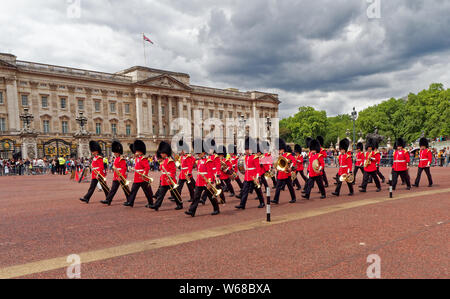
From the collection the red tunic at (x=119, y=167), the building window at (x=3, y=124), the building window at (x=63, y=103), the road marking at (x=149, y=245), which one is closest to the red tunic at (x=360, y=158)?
the road marking at (x=149, y=245)

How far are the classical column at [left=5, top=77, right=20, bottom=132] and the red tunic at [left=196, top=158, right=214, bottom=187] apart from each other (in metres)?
45.4

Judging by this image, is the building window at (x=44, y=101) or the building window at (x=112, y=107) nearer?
the building window at (x=44, y=101)

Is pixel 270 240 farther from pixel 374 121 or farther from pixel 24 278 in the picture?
pixel 374 121

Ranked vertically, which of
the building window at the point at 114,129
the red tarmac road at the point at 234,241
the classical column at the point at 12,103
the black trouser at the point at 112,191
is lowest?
the red tarmac road at the point at 234,241

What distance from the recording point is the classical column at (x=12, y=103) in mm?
44906

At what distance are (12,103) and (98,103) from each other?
12408 millimetres

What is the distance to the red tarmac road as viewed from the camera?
4.54m

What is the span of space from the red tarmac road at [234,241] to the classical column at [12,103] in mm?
42434

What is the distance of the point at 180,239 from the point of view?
612cm

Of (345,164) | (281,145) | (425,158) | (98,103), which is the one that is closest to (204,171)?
(281,145)

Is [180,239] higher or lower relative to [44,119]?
lower

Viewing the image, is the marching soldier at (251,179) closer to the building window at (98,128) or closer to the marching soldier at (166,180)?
the marching soldier at (166,180)
